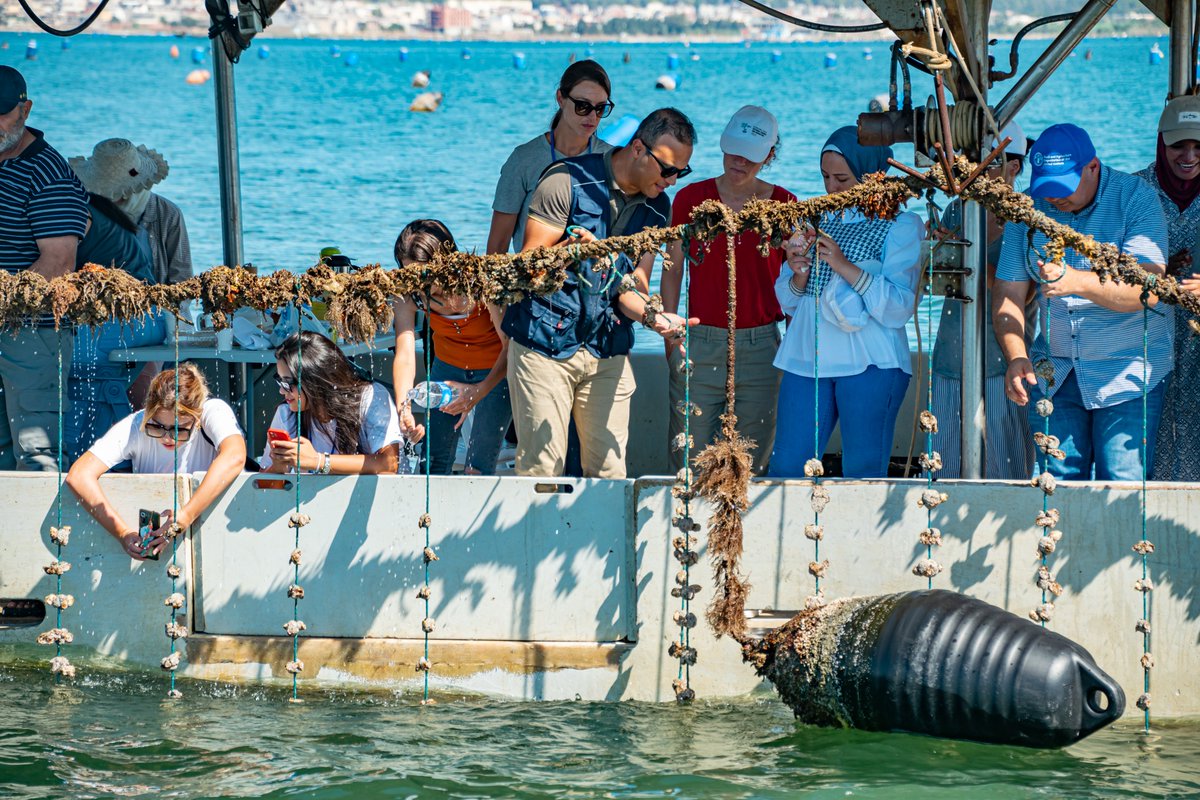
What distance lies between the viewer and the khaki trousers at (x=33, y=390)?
7527 millimetres

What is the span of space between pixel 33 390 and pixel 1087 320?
16.4 feet

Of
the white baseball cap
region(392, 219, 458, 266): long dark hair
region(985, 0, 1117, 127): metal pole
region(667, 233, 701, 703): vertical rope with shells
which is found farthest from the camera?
the white baseball cap

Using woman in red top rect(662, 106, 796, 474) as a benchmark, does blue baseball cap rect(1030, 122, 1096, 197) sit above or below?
above

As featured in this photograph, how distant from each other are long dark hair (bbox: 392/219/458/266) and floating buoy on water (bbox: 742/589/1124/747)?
2.36 meters

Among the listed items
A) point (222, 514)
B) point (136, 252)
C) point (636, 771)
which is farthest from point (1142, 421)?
point (136, 252)

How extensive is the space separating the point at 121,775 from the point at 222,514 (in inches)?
48.3

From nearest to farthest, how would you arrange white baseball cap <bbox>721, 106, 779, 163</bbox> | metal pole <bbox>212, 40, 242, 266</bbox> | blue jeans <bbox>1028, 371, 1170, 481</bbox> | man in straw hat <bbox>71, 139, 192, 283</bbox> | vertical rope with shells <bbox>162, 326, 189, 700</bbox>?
vertical rope with shells <bbox>162, 326, 189, 700</bbox>
blue jeans <bbox>1028, 371, 1170, 481</bbox>
white baseball cap <bbox>721, 106, 779, 163</bbox>
man in straw hat <bbox>71, 139, 192, 283</bbox>
metal pole <bbox>212, 40, 242, 266</bbox>

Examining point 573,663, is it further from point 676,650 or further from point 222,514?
point 222,514

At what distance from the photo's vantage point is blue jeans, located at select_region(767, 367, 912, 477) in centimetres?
692

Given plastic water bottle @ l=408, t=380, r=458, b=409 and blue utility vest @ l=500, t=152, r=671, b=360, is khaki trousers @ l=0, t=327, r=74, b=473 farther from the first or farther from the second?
blue utility vest @ l=500, t=152, r=671, b=360

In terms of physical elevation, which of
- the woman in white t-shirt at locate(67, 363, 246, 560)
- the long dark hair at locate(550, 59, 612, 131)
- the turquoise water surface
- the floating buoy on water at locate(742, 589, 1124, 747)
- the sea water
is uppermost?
the sea water

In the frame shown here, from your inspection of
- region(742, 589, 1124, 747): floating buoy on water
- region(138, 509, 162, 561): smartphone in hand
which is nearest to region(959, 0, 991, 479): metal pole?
region(742, 589, 1124, 747): floating buoy on water

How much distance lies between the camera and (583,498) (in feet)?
21.3

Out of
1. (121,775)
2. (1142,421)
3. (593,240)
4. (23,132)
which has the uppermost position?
(23,132)
